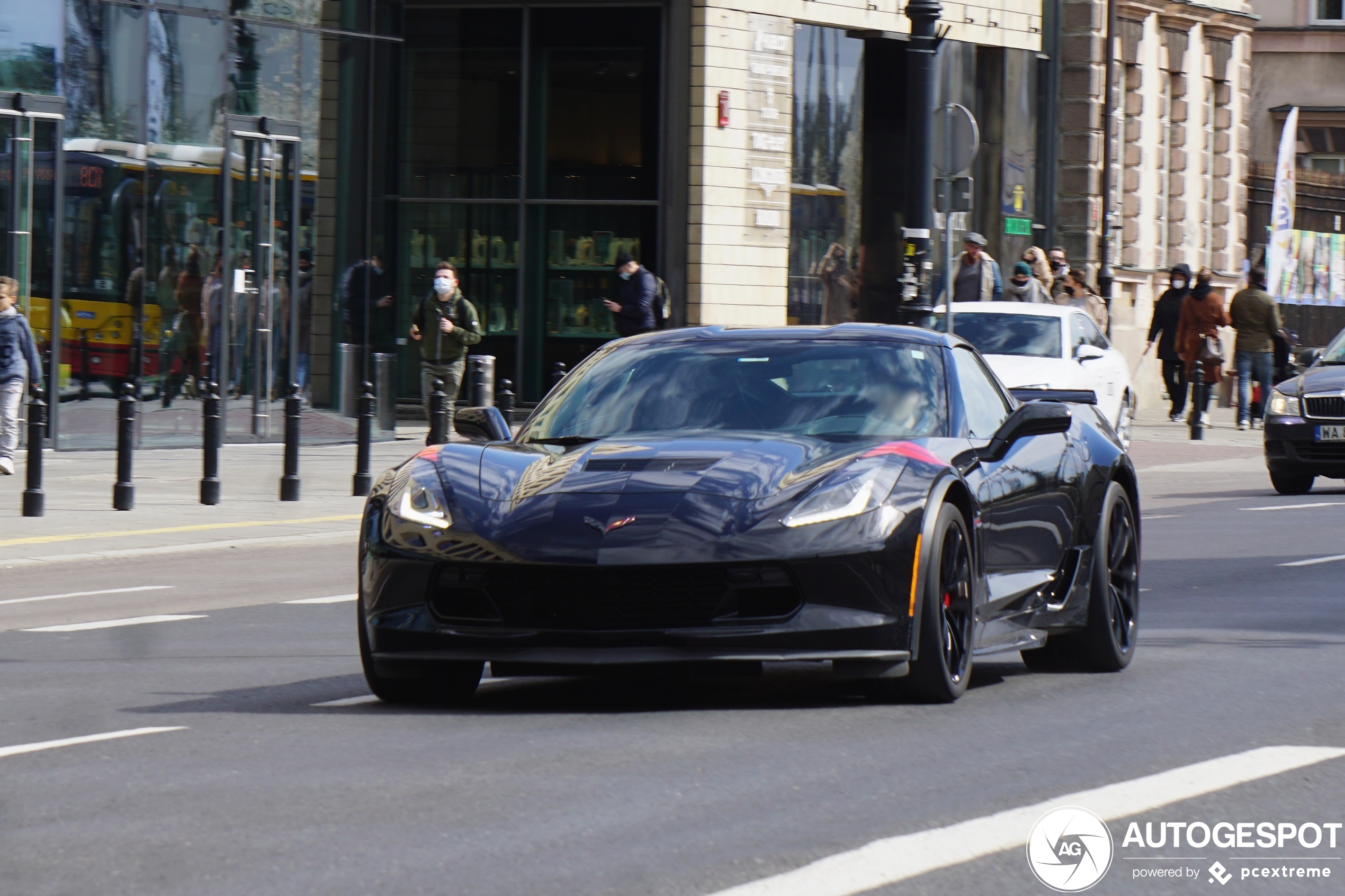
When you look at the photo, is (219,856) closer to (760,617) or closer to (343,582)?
(760,617)

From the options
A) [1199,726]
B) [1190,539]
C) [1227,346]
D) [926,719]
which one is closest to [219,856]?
[926,719]

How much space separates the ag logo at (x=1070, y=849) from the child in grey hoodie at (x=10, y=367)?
14.5 meters

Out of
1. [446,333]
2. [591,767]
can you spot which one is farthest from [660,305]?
[591,767]

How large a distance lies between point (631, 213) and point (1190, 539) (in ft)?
45.7

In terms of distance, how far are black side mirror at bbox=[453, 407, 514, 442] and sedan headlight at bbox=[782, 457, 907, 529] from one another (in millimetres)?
1441

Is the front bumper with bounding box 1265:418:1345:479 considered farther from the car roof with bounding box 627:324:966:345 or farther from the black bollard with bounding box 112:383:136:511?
the car roof with bounding box 627:324:966:345

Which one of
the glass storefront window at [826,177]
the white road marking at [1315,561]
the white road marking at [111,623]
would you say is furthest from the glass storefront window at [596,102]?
the white road marking at [111,623]

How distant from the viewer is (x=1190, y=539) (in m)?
15.8

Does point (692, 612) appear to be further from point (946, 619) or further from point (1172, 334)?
point (1172, 334)

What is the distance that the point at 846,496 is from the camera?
747 cm

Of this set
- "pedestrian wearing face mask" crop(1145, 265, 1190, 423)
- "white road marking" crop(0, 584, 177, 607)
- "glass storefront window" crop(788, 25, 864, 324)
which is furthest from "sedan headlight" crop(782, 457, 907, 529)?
"pedestrian wearing face mask" crop(1145, 265, 1190, 423)

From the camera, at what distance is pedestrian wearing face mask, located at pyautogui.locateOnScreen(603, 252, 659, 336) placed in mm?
26125

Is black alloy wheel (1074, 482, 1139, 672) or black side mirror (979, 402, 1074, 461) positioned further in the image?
black alloy wheel (1074, 482, 1139, 672)

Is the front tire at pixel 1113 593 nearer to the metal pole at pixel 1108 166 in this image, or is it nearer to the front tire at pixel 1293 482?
the front tire at pixel 1293 482
